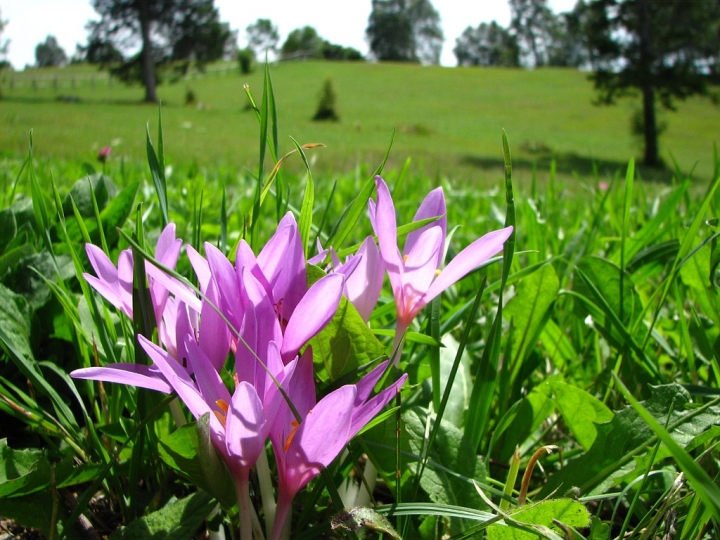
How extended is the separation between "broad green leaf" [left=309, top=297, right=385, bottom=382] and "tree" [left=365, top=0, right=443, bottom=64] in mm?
59738

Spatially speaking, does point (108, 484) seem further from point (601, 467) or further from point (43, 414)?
point (601, 467)

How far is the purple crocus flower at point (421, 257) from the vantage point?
36 centimetres

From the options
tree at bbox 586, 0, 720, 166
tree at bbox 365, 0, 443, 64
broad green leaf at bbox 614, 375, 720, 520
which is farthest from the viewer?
tree at bbox 365, 0, 443, 64

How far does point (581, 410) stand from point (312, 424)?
305 mm

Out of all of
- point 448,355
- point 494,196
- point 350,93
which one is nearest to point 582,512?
point 448,355

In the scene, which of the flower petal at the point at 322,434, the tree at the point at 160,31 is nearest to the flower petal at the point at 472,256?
the flower petal at the point at 322,434

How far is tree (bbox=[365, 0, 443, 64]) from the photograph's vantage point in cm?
5684

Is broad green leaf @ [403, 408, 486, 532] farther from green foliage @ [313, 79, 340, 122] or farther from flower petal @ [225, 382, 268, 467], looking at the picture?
green foliage @ [313, 79, 340, 122]

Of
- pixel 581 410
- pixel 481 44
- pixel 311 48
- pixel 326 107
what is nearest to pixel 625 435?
pixel 581 410

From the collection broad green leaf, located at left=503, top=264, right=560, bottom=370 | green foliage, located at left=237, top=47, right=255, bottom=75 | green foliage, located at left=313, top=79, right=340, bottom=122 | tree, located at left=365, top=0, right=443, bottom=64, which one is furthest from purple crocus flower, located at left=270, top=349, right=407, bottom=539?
→ tree, located at left=365, top=0, right=443, bottom=64

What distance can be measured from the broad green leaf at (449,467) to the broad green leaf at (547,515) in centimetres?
5

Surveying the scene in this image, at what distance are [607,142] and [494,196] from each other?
65.7 ft

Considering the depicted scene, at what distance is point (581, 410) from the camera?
1.67ft

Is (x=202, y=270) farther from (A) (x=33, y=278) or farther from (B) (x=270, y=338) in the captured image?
(A) (x=33, y=278)
